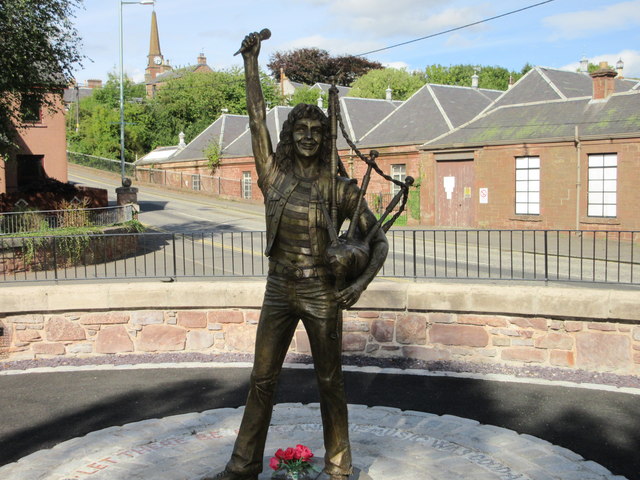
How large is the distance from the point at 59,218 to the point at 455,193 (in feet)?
52.9

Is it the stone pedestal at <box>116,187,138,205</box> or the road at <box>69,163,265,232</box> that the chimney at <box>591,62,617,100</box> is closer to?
the road at <box>69,163,265,232</box>

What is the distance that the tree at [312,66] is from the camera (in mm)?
73375

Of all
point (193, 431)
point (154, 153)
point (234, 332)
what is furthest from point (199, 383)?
point (154, 153)

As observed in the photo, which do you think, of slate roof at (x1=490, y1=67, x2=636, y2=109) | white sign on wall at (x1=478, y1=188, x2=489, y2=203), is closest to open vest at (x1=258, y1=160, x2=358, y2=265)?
white sign on wall at (x1=478, y1=188, x2=489, y2=203)

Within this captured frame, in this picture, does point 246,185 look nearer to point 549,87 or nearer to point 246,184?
point 246,184

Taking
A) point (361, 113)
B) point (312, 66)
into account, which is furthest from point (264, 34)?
point (312, 66)

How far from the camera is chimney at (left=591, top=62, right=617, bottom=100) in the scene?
86.8 feet

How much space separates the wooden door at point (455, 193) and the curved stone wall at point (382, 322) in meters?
20.1

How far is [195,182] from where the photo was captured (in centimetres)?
4688

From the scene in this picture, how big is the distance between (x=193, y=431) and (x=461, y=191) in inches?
945

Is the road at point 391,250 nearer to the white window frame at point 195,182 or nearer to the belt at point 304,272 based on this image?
the white window frame at point 195,182

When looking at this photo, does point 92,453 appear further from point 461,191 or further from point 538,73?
point 538,73

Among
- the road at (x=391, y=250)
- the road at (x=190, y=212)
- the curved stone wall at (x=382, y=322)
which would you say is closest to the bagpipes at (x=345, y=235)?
the curved stone wall at (x=382, y=322)

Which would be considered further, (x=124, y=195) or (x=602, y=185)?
(x=124, y=195)
